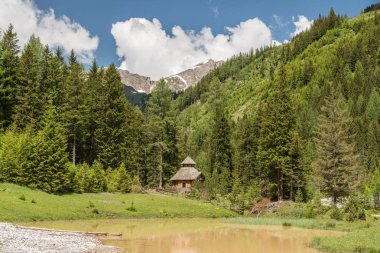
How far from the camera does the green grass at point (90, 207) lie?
35.0m

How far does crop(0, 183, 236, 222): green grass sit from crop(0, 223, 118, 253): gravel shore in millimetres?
8325

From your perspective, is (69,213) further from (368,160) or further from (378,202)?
(368,160)

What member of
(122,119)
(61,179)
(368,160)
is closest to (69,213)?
(61,179)

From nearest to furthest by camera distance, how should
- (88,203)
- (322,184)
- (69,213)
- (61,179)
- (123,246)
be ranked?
(123,246) < (69,213) < (88,203) < (61,179) < (322,184)

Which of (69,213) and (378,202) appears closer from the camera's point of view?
(69,213)

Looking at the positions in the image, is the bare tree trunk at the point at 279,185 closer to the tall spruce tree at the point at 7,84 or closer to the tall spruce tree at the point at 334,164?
the tall spruce tree at the point at 334,164

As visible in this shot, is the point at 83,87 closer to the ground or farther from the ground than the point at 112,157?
farther from the ground

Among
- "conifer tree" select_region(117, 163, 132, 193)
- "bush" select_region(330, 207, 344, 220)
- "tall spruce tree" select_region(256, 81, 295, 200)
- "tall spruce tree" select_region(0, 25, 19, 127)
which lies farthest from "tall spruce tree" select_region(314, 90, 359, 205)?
"tall spruce tree" select_region(0, 25, 19, 127)

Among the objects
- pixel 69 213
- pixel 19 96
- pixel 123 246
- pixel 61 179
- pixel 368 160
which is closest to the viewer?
pixel 123 246

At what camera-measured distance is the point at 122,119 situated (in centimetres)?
7000

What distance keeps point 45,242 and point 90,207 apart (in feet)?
68.0

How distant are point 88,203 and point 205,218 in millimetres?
15673

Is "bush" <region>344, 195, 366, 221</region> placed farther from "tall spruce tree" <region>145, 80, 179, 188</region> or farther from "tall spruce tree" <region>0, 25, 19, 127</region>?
"tall spruce tree" <region>0, 25, 19, 127</region>

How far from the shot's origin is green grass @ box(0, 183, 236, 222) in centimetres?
3500
